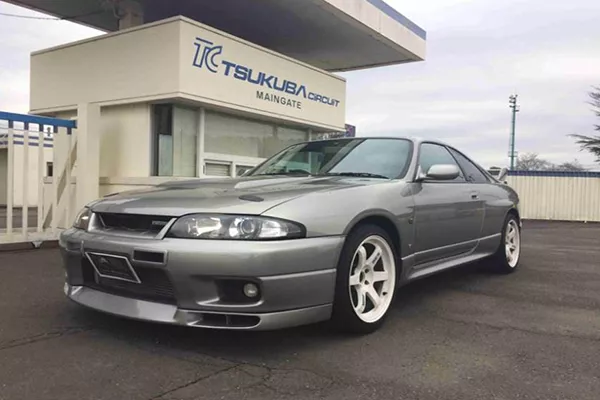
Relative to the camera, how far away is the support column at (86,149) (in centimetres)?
822

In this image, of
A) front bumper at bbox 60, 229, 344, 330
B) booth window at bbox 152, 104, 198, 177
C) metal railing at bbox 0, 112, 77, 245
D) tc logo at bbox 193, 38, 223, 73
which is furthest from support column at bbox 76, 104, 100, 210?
front bumper at bbox 60, 229, 344, 330

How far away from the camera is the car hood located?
324 centimetres

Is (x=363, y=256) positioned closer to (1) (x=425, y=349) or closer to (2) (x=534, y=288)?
(1) (x=425, y=349)

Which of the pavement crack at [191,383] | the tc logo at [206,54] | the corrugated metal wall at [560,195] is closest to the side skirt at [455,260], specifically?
the pavement crack at [191,383]

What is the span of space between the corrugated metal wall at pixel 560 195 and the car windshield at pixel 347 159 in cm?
1647

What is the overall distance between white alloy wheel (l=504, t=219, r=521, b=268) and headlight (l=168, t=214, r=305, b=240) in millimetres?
3808

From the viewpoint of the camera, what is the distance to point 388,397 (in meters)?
2.67

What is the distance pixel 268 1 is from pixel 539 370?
8000mm

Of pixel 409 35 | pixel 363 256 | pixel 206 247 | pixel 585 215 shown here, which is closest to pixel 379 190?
pixel 363 256

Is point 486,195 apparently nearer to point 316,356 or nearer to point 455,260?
point 455,260

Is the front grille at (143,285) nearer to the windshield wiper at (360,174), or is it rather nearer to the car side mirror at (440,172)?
the windshield wiper at (360,174)

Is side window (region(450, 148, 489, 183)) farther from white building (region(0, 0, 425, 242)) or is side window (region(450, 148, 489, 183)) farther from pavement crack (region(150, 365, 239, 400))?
white building (region(0, 0, 425, 242))

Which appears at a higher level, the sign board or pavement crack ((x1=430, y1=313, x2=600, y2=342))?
the sign board

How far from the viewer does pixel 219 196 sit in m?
3.45
